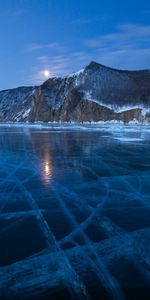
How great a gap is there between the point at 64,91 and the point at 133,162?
4338 inches

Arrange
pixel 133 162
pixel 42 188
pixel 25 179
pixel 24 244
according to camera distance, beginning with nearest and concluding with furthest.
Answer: pixel 24 244 < pixel 42 188 < pixel 25 179 < pixel 133 162

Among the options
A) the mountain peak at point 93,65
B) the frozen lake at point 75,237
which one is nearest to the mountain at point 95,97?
the mountain peak at point 93,65

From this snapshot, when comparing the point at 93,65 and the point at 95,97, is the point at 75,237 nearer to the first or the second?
the point at 95,97

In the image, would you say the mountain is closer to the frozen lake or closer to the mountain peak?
the mountain peak

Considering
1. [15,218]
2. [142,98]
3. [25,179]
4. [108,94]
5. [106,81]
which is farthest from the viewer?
[106,81]

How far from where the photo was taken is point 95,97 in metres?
103

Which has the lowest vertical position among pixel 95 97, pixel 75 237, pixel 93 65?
pixel 75 237

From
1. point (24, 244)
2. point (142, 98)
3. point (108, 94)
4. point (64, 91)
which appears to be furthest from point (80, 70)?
point (24, 244)

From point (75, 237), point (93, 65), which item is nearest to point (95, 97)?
point (93, 65)

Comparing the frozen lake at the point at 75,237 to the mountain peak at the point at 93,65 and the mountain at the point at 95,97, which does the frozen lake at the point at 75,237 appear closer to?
the mountain at the point at 95,97

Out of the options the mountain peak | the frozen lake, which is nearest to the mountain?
the mountain peak

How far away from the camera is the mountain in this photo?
93688mm

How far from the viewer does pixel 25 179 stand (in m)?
8.86

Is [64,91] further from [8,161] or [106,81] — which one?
[8,161]
